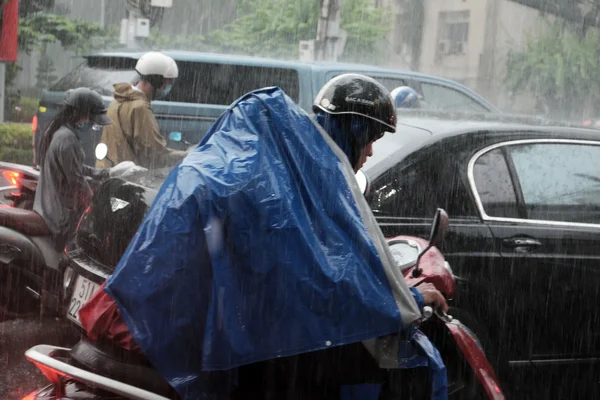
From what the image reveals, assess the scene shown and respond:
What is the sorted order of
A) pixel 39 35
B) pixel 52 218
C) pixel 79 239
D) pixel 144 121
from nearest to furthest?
1. pixel 79 239
2. pixel 52 218
3. pixel 144 121
4. pixel 39 35

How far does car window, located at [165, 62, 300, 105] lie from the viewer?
33.4 feet

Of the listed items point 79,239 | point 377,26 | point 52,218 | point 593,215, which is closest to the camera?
point 79,239

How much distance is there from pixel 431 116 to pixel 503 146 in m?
0.60

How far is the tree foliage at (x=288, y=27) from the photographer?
90.7ft

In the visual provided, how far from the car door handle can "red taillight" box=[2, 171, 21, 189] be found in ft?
10.5

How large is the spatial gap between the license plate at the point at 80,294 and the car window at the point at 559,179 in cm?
216

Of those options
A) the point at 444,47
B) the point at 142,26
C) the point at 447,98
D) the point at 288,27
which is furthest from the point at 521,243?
the point at 444,47

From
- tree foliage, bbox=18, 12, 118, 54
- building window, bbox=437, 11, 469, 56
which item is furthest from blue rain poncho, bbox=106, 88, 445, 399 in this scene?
building window, bbox=437, 11, 469, 56

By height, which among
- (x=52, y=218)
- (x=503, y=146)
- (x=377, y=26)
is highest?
(x=377, y=26)

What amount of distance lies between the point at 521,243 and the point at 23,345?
10.2 ft

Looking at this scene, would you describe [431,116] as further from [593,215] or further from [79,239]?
[79,239]

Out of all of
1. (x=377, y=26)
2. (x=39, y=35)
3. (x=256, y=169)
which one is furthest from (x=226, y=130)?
(x=377, y=26)

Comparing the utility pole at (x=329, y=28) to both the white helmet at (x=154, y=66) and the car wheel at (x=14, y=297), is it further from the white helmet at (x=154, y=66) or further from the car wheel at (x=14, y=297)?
the car wheel at (x=14, y=297)

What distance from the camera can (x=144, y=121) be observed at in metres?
6.52
